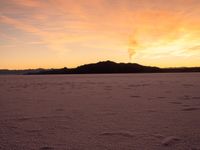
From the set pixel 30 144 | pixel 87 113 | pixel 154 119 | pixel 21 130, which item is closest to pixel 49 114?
pixel 87 113

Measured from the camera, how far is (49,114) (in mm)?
4211

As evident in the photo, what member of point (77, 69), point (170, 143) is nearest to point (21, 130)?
point (170, 143)

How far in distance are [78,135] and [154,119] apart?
1.47 m

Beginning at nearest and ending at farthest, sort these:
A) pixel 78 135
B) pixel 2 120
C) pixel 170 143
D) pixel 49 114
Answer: pixel 170 143 < pixel 78 135 < pixel 2 120 < pixel 49 114

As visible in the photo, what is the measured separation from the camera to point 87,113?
13.9 ft

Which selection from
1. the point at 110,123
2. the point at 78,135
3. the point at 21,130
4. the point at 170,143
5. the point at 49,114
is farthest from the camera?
the point at 49,114

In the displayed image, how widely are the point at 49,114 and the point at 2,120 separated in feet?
2.86

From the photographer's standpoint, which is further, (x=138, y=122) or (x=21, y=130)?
(x=138, y=122)

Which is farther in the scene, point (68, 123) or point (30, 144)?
point (68, 123)

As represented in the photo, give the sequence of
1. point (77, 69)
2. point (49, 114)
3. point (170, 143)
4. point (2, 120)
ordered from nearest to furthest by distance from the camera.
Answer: point (170, 143)
point (2, 120)
point (49, 114)
point (77, 69)

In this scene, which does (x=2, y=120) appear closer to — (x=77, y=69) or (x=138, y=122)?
(x=138, y=122)

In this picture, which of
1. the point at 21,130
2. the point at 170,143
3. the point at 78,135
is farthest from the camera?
the point at 21,130

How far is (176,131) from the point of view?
2965 mm

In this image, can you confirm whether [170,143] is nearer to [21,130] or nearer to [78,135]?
[78,135]
